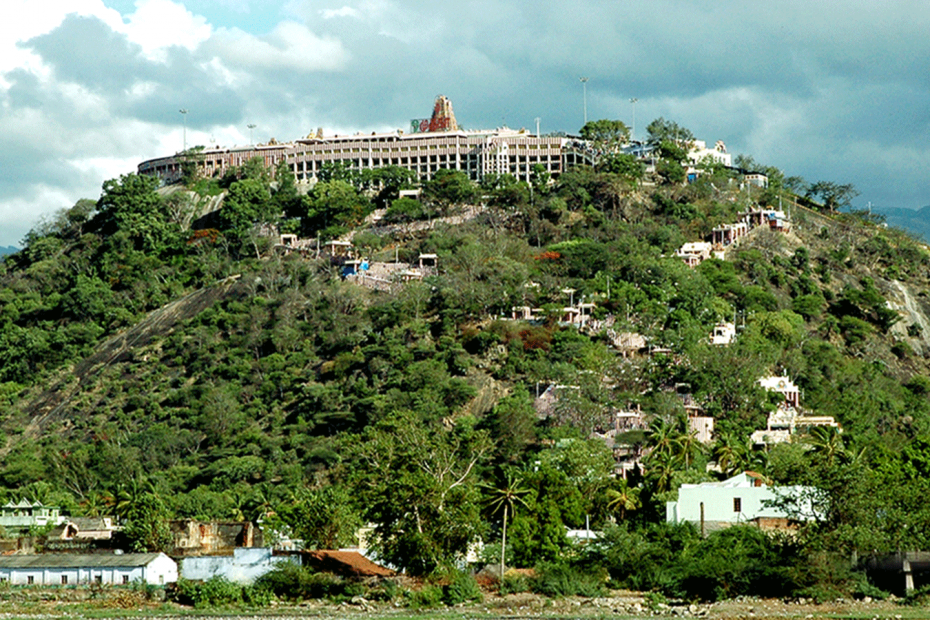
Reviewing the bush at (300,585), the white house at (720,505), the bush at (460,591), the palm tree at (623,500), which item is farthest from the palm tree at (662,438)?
the bush at (300,585)

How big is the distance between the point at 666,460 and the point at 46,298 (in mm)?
75225

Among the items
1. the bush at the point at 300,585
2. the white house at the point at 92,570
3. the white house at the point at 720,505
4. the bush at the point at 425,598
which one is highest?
the white house at the point at 720,505

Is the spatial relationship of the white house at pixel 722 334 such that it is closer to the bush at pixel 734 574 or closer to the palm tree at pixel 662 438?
the palm tree at pixel 662 438

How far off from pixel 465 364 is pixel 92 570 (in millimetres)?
50821

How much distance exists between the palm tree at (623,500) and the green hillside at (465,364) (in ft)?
0.50

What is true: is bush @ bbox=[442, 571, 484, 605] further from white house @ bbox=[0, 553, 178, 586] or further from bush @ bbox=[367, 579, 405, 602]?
white house @ bbox=[0, 553, 178, 586]

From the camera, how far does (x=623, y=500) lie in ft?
266

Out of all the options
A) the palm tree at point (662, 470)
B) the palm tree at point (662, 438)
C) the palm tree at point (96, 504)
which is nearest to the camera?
the palm tree at point (662, 470)

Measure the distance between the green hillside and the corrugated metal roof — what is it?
12.3ft

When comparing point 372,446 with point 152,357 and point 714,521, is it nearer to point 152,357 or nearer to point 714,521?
point 714,521

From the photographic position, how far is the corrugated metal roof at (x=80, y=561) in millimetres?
65625

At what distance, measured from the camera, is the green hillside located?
68562 mm

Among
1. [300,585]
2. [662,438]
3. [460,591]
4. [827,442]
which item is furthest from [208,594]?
[827,442]

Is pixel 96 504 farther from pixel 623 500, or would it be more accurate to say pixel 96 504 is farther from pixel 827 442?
pixel 827 442
